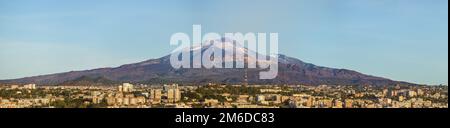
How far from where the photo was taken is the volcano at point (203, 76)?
20.2 metres

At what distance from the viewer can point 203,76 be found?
20391 mm

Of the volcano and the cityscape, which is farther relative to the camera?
the volcano

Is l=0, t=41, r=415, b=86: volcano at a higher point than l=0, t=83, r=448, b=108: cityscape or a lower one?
higher

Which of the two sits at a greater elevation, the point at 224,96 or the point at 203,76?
the point at 203,76

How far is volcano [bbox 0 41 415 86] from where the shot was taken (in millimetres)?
20203

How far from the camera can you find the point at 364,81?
2217 cm

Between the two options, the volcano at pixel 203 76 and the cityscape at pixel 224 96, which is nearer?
the cityscape at pixel 224 96

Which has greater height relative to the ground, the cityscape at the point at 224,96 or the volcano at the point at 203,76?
the volcano at the point at 203,76

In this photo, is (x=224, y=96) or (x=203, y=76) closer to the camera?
(x=224, y=96)
